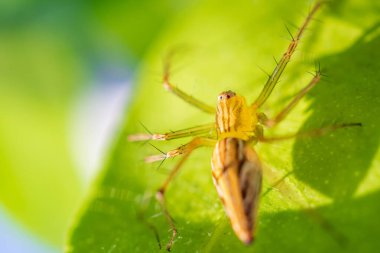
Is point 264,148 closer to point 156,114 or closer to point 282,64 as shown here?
point 282,64

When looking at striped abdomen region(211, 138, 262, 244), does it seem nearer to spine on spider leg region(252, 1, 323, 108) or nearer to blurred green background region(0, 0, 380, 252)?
blurred green background region(0, 0, 380, 252)

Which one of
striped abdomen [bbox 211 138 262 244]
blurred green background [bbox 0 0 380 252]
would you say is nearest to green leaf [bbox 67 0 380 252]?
blurred green background [bbox 0 0 380 252]

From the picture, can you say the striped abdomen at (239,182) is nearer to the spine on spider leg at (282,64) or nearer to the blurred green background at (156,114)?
the blurred green background at (156,114)

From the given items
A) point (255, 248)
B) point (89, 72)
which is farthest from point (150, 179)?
point (89, 72)

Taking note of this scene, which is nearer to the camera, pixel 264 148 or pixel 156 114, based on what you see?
pixel 264 148

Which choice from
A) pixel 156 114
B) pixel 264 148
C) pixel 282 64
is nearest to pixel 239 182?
pixel 264 148

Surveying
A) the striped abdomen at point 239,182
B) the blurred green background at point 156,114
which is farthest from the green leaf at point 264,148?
the striped abdomen at point 239,182
